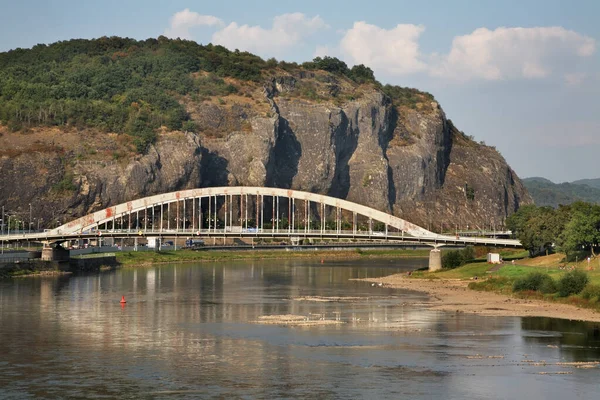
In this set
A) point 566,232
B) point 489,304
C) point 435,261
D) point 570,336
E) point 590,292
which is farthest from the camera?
point 435,261

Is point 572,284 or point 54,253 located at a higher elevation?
point 54,253

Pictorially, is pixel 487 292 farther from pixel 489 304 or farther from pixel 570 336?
pixel 570 336

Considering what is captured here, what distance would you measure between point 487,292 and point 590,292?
1505cm

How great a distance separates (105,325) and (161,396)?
909 inches

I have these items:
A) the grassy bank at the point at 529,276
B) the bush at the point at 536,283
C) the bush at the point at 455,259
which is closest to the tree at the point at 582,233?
the grassy bank at the point at 529,276

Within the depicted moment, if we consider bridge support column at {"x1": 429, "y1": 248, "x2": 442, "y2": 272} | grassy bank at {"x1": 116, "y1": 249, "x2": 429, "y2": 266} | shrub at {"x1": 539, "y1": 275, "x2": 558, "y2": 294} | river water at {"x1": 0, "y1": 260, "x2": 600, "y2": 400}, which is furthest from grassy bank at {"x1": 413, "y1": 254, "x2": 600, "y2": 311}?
grassy bank at {"x1": 116, "y1": 249, "x2": 429, "y2": 266}

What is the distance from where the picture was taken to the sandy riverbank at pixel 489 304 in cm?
7056

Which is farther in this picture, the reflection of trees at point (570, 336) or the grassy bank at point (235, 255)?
the grassy bank at point (235, 255)

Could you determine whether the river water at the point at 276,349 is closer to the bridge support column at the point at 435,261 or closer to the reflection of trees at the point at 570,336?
the reflection of trees at the point at 570,336

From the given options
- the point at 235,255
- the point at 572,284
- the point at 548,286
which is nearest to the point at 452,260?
the point at 548,286

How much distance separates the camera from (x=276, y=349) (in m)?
56.3

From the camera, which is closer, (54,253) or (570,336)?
(570,336)

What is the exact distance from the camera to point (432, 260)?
11775 centimetres

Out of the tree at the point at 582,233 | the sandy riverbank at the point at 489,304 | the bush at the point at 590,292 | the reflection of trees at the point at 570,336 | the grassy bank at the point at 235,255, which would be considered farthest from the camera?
the grassy bank at the point at 235,255
